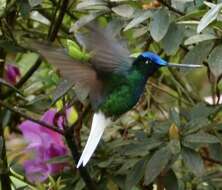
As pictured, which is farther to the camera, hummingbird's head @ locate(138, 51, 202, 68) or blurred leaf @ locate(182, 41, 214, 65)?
blurred leaf @ locate(182, 41, 214, 65)

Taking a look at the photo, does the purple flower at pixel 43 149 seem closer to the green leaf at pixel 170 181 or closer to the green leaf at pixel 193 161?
the green leaf at pixel 170 181

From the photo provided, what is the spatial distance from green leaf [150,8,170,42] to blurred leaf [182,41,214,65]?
0.08 metres

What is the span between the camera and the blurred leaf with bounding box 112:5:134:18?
151 cm

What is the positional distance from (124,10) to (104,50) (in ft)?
0.87

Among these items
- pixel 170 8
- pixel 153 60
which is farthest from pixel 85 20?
pixel 153 60

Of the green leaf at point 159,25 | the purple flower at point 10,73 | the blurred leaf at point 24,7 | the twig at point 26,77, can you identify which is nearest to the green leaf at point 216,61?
the green leaf at point 159,25

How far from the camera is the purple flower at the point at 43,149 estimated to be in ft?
5.78

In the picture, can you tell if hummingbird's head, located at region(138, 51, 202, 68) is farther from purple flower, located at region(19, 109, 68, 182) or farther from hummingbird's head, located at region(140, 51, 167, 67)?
purple flower, located at region(19, 109, 68, 182)

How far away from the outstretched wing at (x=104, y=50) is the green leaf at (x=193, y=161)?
239 mm

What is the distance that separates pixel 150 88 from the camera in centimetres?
204

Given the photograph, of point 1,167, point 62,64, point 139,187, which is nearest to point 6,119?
point 1,167

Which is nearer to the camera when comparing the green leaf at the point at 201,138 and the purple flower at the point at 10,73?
the green leaf at the point at 201,138

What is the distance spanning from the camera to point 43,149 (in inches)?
70.9

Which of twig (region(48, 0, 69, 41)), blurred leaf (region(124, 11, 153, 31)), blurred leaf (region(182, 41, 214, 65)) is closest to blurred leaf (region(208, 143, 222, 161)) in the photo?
blurred leaf (region(182, 41, 214, 65))
